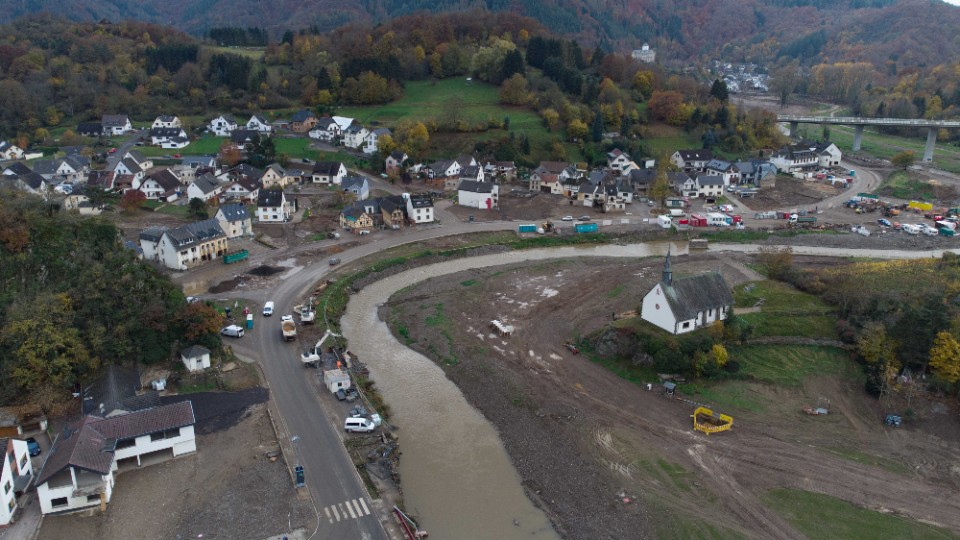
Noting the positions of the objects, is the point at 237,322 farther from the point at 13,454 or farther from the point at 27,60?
the point at 27,60

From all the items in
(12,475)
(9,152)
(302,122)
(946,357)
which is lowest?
(12,475)

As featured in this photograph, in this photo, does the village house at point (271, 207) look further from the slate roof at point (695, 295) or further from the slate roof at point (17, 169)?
the slate roof at point (695, 295)

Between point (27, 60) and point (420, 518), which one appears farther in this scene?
point (27, 60)

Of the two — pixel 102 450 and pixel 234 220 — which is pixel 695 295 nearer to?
pixel 102 450

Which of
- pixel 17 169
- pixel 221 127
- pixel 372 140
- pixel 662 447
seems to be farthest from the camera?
pixel 221 127

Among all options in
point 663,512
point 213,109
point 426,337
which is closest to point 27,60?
point 213,109

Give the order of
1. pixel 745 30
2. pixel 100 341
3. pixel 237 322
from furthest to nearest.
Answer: pixel 745 30
pixel 237 322
pixel 100 341

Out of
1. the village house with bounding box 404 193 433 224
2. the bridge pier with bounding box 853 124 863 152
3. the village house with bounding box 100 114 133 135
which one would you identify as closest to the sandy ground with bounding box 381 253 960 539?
the village house with bounding box 404 193 433 224

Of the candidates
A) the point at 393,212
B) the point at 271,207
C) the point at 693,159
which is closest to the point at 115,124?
the point at 271,207
